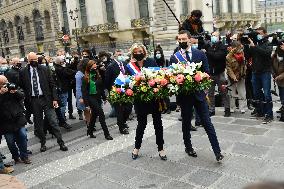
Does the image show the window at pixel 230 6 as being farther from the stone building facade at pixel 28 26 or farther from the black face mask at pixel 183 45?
the black face mask at pixel 183 45

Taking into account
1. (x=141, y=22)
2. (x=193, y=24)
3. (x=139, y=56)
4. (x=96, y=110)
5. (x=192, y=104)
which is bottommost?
(x=96, y=110)

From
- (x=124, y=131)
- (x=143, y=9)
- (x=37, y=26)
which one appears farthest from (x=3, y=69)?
(x=37, y=26)

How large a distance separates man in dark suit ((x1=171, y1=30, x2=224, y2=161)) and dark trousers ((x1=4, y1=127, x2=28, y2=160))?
9.58 ft

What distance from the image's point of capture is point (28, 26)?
5553 cm

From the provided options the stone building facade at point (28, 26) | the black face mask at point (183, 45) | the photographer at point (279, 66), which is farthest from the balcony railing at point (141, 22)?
the black face mask at point (183, 45)

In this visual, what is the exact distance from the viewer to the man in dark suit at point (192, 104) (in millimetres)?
5562

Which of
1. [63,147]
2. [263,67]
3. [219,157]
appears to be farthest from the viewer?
[263,67]

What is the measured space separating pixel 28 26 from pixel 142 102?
175ft

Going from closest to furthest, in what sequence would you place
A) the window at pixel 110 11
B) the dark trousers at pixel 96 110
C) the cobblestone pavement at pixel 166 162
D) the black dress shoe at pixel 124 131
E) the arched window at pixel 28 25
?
the cobblestone pavement at pixel 166 162
the dark trousers at pixel 96 110
the black dress shoe at pixel 124 131
the window at pixel 110 11
the arched window at pixel 28 25

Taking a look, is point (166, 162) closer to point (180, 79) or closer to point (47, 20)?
point (180, 79)

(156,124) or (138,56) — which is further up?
(138,56)

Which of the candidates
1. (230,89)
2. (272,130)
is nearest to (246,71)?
(230,89)

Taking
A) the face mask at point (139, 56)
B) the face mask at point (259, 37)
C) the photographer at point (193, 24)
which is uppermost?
the photographer at point (193, 24)

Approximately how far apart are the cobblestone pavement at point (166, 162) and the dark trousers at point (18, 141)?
28 centimetres
